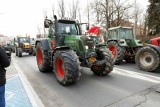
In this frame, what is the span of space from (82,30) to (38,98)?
4105 millimetres

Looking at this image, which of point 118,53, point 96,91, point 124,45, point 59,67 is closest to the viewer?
point 96,91

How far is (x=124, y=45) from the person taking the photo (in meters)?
10.7

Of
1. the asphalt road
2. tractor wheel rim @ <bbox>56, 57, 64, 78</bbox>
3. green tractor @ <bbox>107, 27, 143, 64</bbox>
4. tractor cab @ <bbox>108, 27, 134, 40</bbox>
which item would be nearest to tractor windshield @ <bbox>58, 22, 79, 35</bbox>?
tractor wheel rim @ <bbox>56, 57, 64, 78</bbox>

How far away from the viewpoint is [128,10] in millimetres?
31891

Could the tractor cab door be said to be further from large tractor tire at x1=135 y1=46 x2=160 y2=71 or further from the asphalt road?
large tractor tire at x1=135 y1=46 x2=160 y2=71

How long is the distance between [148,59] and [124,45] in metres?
2.43

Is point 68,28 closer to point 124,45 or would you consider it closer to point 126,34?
point 124,45

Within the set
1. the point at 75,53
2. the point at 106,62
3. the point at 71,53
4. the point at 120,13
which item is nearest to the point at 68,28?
the point at 75,53

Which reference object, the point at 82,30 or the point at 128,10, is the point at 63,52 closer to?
the point at 82,30

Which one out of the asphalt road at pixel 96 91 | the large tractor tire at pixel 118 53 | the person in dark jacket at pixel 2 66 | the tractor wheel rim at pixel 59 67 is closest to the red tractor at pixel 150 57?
the asphalt road at pixel 96 91

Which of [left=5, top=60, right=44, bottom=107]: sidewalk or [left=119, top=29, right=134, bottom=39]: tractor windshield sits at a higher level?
[left=119, top=29, right=134, bottom=39]: tractor windshield

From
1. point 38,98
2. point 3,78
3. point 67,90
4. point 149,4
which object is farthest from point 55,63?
point 149,4

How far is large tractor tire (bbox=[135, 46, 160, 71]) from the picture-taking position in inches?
314

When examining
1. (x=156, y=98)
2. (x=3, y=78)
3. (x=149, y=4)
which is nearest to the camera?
(x=3, y=78)
